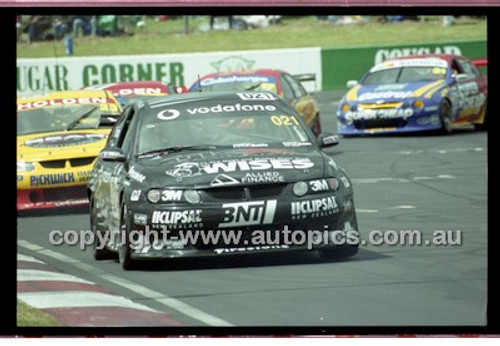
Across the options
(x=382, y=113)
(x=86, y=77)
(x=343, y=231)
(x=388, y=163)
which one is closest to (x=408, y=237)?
(x=343, y=231)

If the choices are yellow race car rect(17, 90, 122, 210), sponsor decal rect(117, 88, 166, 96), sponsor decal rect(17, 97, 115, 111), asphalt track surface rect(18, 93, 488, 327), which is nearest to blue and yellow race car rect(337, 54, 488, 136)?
sponsor decal rect(117, 88, 166, 96)

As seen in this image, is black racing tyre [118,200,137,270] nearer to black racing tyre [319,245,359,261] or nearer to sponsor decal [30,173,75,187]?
black racing tyre [319,245,359,261]

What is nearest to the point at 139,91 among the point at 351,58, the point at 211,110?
the point at 211,110

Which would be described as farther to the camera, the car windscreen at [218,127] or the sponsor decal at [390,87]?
the sponsor decal at [390,87]

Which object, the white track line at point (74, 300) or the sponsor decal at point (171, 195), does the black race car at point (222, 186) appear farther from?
the white track line at point (74, 300)

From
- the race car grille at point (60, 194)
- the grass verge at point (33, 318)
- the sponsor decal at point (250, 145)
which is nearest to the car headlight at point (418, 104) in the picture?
the race car grille at point (60, 194)

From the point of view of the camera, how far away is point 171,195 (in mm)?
9570

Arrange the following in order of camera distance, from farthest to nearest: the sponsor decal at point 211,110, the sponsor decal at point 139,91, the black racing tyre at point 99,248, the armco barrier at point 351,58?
the armco barrier at point 351,58 → the sponsor decal at point 139,91 → the black racing tyre at point 99,248 → the sponsor decal at point 211,110

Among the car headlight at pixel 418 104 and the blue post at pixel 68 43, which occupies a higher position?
the blue post at pixel 68 43

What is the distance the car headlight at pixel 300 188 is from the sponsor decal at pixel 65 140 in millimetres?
5362

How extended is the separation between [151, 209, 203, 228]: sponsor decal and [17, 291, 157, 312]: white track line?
0.73 m

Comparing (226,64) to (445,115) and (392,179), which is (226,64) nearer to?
(445,115)

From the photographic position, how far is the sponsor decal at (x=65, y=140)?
14.6m

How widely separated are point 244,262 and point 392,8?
2.25m
